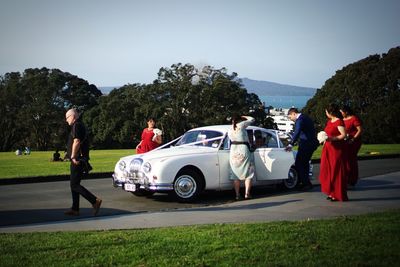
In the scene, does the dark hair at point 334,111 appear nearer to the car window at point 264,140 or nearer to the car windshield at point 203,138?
the car window at point 264,140

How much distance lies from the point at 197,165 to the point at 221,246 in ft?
17.5

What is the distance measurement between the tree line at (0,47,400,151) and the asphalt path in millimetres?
45545

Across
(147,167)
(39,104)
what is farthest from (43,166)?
(39,104)

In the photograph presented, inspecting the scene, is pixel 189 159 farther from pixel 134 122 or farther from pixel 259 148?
pixel 134 122

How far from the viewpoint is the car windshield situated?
12406mm

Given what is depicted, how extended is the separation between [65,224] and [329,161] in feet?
18.0

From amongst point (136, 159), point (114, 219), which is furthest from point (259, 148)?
point (114, 219)

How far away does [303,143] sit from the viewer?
13.0 m

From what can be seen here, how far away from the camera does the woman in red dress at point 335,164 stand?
10.9m

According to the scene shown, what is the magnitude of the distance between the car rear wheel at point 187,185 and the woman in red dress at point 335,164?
2.72 meters

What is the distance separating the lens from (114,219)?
9.14 metres

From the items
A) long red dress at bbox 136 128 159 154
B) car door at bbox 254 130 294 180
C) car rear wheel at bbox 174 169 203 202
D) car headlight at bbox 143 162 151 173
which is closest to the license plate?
car headlight at bbox 143 162 151 173

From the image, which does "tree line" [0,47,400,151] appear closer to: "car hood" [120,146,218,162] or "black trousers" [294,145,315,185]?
"black trousers" [294,145,315,185]

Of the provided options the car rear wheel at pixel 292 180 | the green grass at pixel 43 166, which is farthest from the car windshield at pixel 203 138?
the green grass at pixel 43 166
